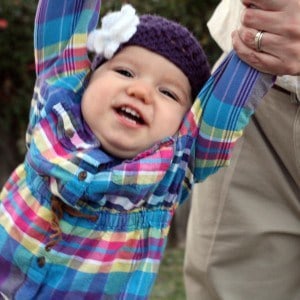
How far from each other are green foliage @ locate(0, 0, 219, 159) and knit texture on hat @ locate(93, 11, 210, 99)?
2.41 meters

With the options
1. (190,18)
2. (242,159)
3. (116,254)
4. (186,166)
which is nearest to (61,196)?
(116,254)

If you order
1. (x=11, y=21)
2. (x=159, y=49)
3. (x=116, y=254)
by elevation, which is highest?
(x=159, y=49)

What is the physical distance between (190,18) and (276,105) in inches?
97.4

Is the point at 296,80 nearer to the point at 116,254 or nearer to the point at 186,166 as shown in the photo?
the point at 186,166

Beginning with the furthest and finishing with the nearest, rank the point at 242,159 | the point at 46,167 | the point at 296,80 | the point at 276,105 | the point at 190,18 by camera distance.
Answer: the point at 190,18 → the point at 242,159 → the point at 276,105 → the point at 296,80 → the point at 46,167

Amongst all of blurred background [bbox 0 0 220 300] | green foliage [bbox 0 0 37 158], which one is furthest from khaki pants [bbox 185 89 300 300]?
green foliage [bbox 0 0 37 158]

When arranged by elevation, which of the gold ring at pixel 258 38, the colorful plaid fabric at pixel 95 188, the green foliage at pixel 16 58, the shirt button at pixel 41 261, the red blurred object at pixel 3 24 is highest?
the gold ring at pixel 258 38

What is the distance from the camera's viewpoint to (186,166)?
1.87m

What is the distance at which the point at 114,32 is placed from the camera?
186cm

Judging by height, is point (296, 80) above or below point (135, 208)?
above

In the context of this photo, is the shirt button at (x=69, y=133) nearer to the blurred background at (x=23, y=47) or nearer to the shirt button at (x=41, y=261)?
the shirt button at (x=41, y=261)

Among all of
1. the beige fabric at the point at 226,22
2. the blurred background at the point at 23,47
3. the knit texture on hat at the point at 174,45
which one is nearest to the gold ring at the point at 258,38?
the knit texture on hat at the point at 174,45

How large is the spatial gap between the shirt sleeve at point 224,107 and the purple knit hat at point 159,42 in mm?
72

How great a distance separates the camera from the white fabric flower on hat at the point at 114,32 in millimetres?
1852
